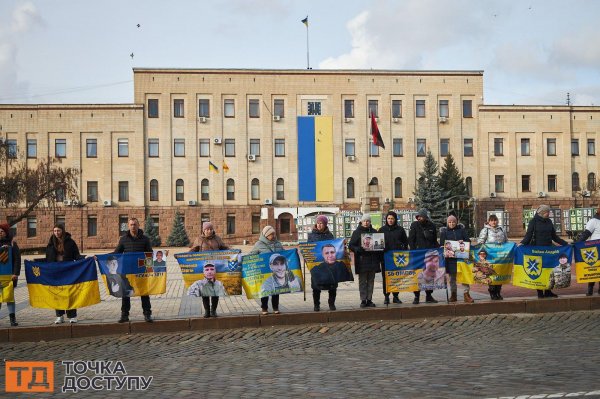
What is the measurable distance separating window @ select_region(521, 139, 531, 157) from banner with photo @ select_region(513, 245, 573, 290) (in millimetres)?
53938

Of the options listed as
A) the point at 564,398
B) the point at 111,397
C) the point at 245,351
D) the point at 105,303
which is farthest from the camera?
the point at 105,303

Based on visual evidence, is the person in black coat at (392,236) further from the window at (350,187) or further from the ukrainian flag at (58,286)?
the window at (350,187)

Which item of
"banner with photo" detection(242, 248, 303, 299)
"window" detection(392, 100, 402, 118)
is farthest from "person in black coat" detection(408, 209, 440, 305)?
"window" detection(392, 100, 402, 118)

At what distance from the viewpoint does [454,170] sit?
62906 mm

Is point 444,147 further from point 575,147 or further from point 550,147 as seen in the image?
point 575,147

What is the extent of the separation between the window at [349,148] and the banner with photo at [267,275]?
166 feet

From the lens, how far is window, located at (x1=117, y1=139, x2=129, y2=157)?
2493 inches

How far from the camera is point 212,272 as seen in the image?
548 inches

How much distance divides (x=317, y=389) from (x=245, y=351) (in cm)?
309

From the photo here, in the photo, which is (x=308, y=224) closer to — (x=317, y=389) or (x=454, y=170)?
(x=454, y=170)

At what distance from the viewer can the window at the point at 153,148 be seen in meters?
63.4

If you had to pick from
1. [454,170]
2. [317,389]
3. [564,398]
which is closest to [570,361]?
[564,398]

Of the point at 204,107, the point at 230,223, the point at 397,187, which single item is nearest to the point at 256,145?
the point at 204,107

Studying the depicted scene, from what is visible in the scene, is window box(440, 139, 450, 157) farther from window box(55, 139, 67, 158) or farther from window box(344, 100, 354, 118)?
window box(55, 139, 67, 158)
